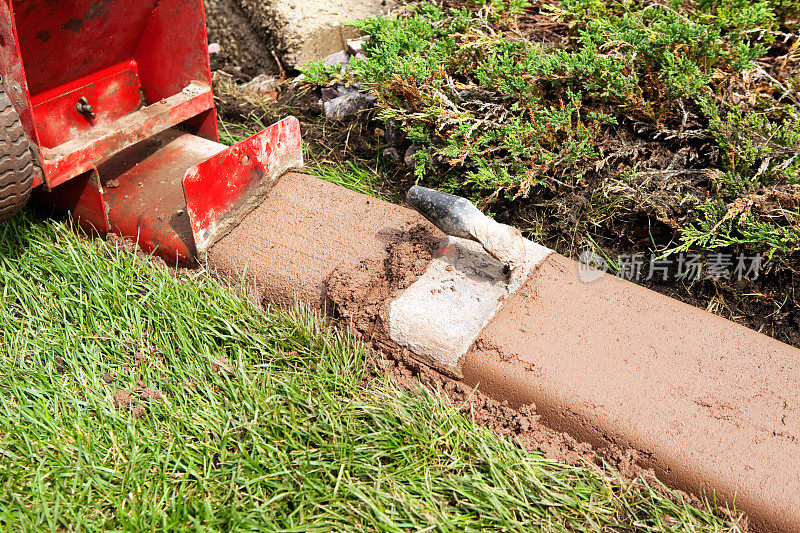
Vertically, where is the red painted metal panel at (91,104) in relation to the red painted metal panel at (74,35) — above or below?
below

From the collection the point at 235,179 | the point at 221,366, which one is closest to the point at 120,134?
the point at 235,179

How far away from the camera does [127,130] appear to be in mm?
2463

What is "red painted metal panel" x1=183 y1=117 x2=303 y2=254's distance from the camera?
2262 mm

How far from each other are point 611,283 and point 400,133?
1.35 metres

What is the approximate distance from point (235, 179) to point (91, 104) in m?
0.77

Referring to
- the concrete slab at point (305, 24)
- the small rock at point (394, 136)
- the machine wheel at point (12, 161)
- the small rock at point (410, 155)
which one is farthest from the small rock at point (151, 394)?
the concrete slab at point (305, 24)

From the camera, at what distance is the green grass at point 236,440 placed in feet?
5.50

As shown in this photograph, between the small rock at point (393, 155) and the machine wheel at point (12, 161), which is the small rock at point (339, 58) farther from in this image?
the machine wheel at point (12, 161)

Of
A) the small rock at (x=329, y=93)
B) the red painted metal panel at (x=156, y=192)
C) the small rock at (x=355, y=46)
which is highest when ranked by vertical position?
the small rock at (x=355, y=46)

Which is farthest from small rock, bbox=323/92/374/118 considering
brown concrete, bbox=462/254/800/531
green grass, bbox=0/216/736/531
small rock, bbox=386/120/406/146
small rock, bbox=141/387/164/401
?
small rock, bbox=141/387/164/401

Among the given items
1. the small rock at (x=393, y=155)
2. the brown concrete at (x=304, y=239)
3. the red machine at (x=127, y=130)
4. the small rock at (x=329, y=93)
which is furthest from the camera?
the small rock at (x=329, y=93)

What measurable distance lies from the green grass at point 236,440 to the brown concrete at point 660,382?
0.13m

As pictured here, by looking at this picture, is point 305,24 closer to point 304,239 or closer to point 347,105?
point 347,105

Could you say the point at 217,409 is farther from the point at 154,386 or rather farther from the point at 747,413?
the point at 747,413
